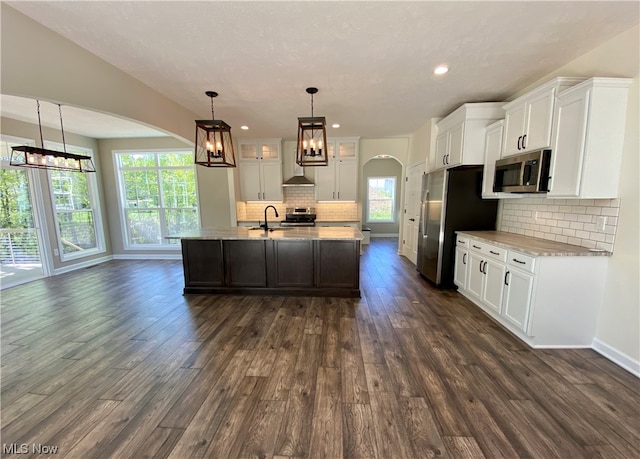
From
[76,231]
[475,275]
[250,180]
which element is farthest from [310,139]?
[76,231]

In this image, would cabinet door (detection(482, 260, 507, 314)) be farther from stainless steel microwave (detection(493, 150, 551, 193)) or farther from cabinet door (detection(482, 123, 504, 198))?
cabinet door (detection(482, 123, 504, 198))

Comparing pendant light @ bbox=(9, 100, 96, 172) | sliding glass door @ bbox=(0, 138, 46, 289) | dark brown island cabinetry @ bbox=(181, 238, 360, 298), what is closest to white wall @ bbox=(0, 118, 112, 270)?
sliding glass door @ bbox=(0, 138, 46, 289)

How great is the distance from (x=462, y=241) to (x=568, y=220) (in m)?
1.09

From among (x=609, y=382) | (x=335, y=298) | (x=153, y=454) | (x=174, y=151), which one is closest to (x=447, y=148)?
(x=335, y=298)

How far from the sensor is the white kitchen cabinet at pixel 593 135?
6.57 ft

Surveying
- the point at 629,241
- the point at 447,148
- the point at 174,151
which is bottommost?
the point at 629,241

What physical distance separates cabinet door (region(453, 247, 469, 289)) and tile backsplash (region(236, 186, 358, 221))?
2.94m

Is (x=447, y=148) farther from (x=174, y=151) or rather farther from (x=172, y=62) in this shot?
(x=174, y=151)

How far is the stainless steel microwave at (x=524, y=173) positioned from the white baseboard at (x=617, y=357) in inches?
58.7

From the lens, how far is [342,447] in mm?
1400

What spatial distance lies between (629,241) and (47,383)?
15.9 feet

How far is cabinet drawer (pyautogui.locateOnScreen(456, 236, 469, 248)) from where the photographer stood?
3305 mm

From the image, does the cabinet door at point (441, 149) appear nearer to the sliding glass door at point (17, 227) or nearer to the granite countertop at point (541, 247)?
the granite countertop at point (541, 247)

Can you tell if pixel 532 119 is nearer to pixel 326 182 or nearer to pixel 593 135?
pixel 593 135
